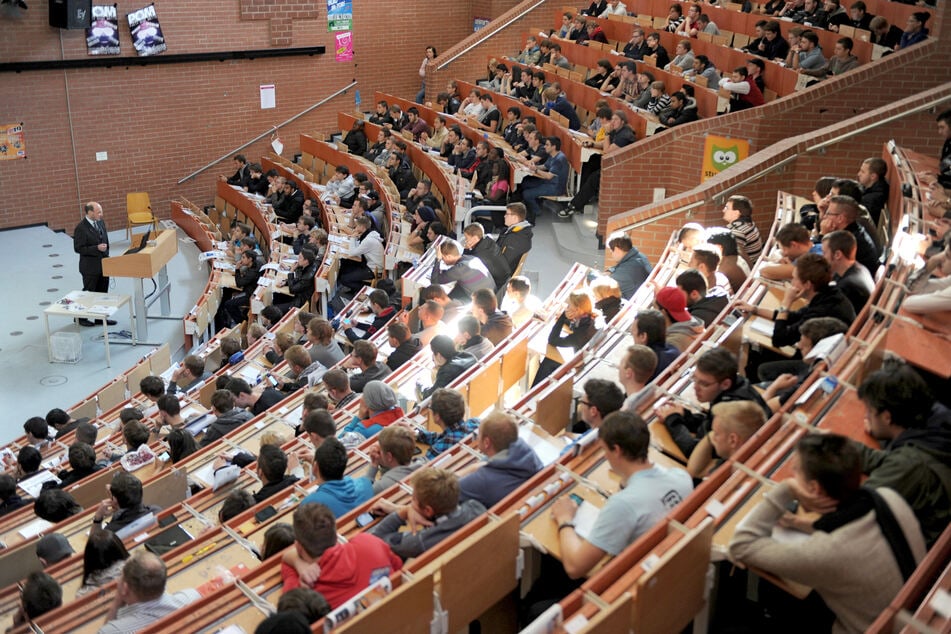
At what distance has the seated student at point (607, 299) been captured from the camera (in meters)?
6.48

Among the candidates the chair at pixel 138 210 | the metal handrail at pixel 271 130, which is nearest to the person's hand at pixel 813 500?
the chair at pixel 138 210

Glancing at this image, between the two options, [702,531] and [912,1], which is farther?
[912,1]

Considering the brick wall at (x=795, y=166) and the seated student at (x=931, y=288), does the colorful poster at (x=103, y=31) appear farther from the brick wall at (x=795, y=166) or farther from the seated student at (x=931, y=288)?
the seated student at (x=931, y=288)

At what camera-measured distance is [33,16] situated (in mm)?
14016

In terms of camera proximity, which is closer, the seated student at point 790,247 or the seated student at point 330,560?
the seated student at point 330,560

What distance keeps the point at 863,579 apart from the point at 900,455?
0.52m

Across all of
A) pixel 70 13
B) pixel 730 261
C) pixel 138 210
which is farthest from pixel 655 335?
pixel 70 13

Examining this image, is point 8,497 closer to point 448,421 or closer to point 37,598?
point 37,598

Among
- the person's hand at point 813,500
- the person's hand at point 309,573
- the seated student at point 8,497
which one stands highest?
the person's hand at point 813,500

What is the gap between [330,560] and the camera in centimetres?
371

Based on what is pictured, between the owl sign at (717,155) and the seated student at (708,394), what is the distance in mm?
6301

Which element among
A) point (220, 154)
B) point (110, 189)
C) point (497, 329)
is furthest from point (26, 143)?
point (497, 329)

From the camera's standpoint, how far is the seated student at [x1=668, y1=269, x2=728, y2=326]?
6.04m

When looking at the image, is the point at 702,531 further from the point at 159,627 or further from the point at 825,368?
the point at 159,627
